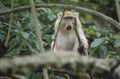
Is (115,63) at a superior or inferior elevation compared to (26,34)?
inferior

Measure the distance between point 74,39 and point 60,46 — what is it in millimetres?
354

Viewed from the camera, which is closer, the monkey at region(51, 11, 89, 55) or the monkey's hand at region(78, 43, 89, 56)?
the monkey's hand at region(78, 43, 89, 56)

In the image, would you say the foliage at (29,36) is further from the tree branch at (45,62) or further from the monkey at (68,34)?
the tree branch at (45,62)

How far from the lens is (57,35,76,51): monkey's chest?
6020 mm

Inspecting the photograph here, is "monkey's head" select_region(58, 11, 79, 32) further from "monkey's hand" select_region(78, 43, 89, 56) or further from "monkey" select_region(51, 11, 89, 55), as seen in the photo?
"monkey's hand" select_region(78, 43, 89, 56)

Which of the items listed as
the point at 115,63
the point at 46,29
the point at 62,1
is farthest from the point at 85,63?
the point at 46,29

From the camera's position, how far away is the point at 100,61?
0.52 meters

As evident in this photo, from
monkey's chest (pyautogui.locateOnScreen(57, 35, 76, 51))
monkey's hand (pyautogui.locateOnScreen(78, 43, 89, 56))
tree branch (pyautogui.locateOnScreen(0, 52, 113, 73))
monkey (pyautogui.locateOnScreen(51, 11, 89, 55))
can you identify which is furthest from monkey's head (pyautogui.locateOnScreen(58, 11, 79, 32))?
tree branch (pyautogui.locateOnScreen(0, 52, 113, 73))

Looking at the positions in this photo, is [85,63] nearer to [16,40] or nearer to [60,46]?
[16,40]

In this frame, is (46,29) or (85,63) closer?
(85,63)

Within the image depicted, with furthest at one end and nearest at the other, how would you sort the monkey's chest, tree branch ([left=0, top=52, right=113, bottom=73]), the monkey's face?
the monkey's chest → the monkey's face → tree branch ([left=0, top=52, right=113, bottom=73])

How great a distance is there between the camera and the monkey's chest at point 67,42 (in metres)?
6.02

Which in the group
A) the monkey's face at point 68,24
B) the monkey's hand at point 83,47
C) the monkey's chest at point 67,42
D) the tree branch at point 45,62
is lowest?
the tree branch at point 45,62

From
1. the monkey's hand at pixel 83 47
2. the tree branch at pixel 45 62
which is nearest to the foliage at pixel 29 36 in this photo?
the monkey's hand at pixel 83 47
